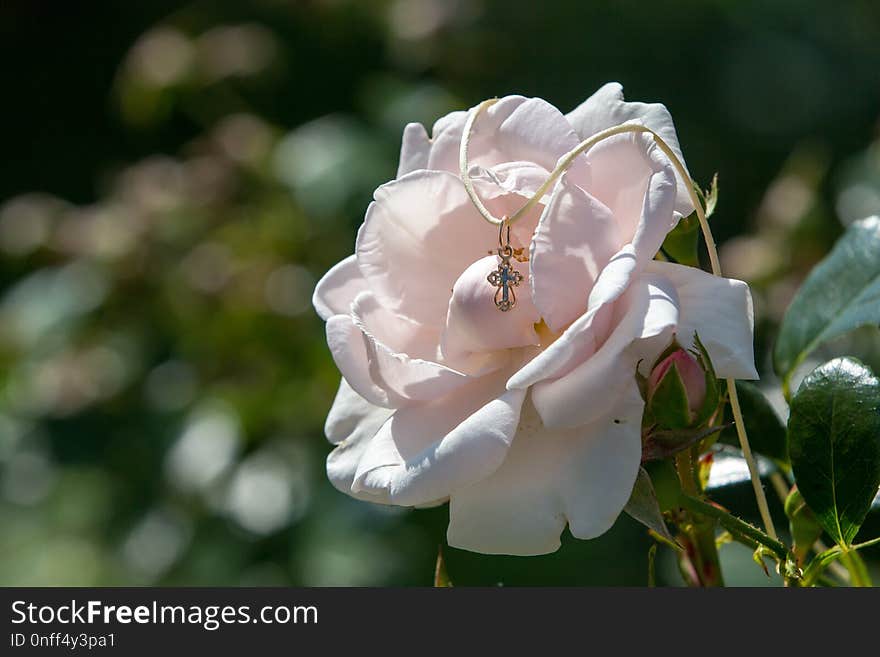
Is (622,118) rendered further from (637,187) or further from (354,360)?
(354,360)

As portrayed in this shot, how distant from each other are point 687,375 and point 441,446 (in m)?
0.11

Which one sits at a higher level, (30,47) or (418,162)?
(418,162)

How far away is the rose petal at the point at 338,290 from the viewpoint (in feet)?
1.79

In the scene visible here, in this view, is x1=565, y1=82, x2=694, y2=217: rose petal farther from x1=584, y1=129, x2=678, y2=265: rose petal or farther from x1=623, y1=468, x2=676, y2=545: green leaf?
x1=623, y1=468, x2=676, y2=545: green leaf

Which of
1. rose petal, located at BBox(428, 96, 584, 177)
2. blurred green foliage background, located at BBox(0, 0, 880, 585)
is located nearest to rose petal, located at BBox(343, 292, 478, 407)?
rose petal, located at BBox(428, 96, 584, 177)

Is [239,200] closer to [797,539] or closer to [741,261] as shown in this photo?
[741,261]

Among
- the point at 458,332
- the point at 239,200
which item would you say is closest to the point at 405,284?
the point at 458,332

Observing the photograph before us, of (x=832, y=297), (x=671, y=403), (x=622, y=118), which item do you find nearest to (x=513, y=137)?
(x=622, y=118)

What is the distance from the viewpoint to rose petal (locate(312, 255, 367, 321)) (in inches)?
21.5

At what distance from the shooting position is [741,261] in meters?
1.12

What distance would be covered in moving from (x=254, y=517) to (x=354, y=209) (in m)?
0.38

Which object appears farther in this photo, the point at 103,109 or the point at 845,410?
the point at 103,109

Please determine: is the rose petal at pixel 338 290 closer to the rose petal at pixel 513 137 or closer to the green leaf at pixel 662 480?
the rose petal at pixel 513 137

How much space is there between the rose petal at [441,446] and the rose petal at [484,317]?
0.07 ft
